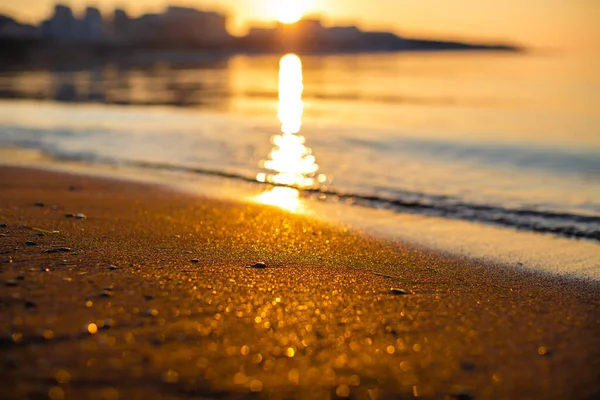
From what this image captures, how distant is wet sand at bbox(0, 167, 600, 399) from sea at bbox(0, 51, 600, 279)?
1.51 m

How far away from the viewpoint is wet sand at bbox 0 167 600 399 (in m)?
3.24

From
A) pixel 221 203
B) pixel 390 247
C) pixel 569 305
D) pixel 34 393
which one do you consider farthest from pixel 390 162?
pixel 34 393

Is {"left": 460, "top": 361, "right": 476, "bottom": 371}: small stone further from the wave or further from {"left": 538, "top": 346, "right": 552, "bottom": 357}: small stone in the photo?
the wave

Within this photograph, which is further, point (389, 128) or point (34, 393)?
point (389, 128)

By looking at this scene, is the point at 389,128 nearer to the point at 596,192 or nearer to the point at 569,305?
the point at 596,192

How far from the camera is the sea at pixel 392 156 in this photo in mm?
7758

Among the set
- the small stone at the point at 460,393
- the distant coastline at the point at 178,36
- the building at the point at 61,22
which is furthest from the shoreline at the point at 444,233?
the building at the point at 61,22

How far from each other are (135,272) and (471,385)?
2744mm

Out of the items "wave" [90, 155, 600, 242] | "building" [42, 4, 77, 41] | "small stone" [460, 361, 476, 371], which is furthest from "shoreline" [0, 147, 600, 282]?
"building" [42, 4, 77, 41]

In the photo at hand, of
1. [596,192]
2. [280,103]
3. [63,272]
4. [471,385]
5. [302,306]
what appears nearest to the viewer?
[471,385]

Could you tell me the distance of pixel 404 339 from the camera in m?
3.84

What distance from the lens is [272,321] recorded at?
4004 millimetres

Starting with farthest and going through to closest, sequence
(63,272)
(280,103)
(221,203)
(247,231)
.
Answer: (280,103), (221,203), (247,231), (63,272)

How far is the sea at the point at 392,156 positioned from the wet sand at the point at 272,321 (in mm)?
1514
